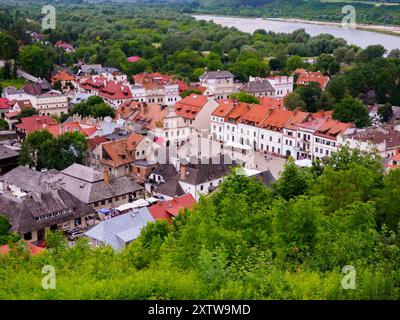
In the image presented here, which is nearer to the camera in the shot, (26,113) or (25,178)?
(25,178)

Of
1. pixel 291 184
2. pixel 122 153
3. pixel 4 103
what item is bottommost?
pixel 4 103

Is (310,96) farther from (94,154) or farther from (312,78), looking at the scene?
(94,154)

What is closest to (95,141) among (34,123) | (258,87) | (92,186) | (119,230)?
(92,186)

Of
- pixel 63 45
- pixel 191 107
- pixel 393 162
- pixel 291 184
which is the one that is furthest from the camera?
pixel 63 45

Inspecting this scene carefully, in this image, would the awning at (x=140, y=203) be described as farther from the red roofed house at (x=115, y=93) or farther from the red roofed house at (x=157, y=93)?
the red roofed house at (x=157, y=93)

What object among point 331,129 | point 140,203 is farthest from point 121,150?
point 331,129

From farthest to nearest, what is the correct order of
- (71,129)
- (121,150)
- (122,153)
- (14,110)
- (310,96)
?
(310,96) → (14,110) → (71,129) → (121,150) → (122,153)

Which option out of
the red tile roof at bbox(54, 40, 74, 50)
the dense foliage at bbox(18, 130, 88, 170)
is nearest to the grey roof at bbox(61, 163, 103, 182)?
the dense foliage at bbox(18, 130, 88, 170)

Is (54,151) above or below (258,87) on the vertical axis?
above
